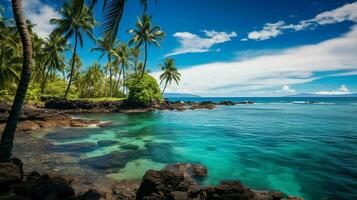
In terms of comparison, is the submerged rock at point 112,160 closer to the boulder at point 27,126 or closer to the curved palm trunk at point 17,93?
the curved palm trunk at point 17,93

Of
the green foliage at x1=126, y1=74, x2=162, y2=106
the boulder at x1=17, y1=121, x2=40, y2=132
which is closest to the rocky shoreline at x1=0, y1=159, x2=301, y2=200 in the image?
the boulder at x1=17, y1=121, x2=40, y2=132

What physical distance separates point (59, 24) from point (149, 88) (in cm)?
1988

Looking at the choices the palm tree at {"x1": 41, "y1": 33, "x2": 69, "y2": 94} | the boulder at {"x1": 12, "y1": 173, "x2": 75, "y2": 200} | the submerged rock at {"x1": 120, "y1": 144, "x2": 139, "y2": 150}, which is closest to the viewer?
the boulder at {"x1": 12, "y1": 173, "x2": 75, "y2": 200}

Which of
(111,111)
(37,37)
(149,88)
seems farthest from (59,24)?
(149,88)

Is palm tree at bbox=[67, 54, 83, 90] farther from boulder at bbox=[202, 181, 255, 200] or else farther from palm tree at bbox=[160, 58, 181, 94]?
boulder at bbox=[202, 181, 255, 200]

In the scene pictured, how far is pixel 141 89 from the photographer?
4572 centimetres

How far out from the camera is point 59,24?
36.8 meters

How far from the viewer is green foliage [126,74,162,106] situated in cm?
4547

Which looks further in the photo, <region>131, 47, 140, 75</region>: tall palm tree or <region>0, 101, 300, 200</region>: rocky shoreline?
<region>131, 47, 140, 75</region>: tall palm tree

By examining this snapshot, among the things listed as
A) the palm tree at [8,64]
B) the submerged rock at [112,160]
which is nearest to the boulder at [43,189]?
the submerged rock at [112,160]

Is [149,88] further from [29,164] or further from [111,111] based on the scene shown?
[29,164]

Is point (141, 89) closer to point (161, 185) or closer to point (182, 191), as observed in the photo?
point (161, 185)

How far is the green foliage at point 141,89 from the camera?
4547 centimetres

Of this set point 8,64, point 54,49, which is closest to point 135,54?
point 54,49
